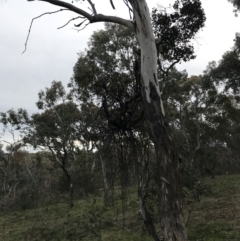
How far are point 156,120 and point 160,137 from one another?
0.22m

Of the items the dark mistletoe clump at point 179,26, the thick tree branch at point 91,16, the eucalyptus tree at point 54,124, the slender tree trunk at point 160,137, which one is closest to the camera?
the slender tree trunk at point 160,137

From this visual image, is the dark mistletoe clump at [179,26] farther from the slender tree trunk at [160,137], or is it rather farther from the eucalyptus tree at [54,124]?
the eucalyptus tree at [54,124]

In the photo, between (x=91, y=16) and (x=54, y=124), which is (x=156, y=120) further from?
(x=54, y=124)

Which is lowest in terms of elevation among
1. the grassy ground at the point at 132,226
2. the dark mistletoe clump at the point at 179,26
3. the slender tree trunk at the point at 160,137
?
the grassy ground at the point at 132,226

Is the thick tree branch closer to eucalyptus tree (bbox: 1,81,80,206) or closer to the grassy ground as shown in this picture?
the grassy ground

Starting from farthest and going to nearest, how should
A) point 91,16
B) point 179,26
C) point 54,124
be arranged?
1. point 54,124
2. point 179,26
3. point 91,16

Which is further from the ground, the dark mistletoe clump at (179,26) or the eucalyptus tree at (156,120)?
the dark mistletoe clump at (179,26)

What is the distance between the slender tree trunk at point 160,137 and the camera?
370 centimetres

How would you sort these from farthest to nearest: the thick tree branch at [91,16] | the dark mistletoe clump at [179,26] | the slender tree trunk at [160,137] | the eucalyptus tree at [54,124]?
the eucalyptus tree at [54,124] < the dark mistletoe clump at [179,26] < the thick tree branch at [91,16] < the slender tree trunk at [160,137]

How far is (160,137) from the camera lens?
3.93 metres

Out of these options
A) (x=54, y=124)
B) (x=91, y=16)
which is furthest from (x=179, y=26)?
(x=54, y=124)

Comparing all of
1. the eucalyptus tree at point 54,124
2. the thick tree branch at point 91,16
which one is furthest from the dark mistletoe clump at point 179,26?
the eucalyptus tree at point 54,124

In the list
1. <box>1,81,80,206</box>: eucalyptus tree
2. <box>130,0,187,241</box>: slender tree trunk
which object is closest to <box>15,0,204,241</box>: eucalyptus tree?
<box>130,0,187,241</box>: slender tree trunk

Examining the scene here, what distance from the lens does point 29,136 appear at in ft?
72.6
